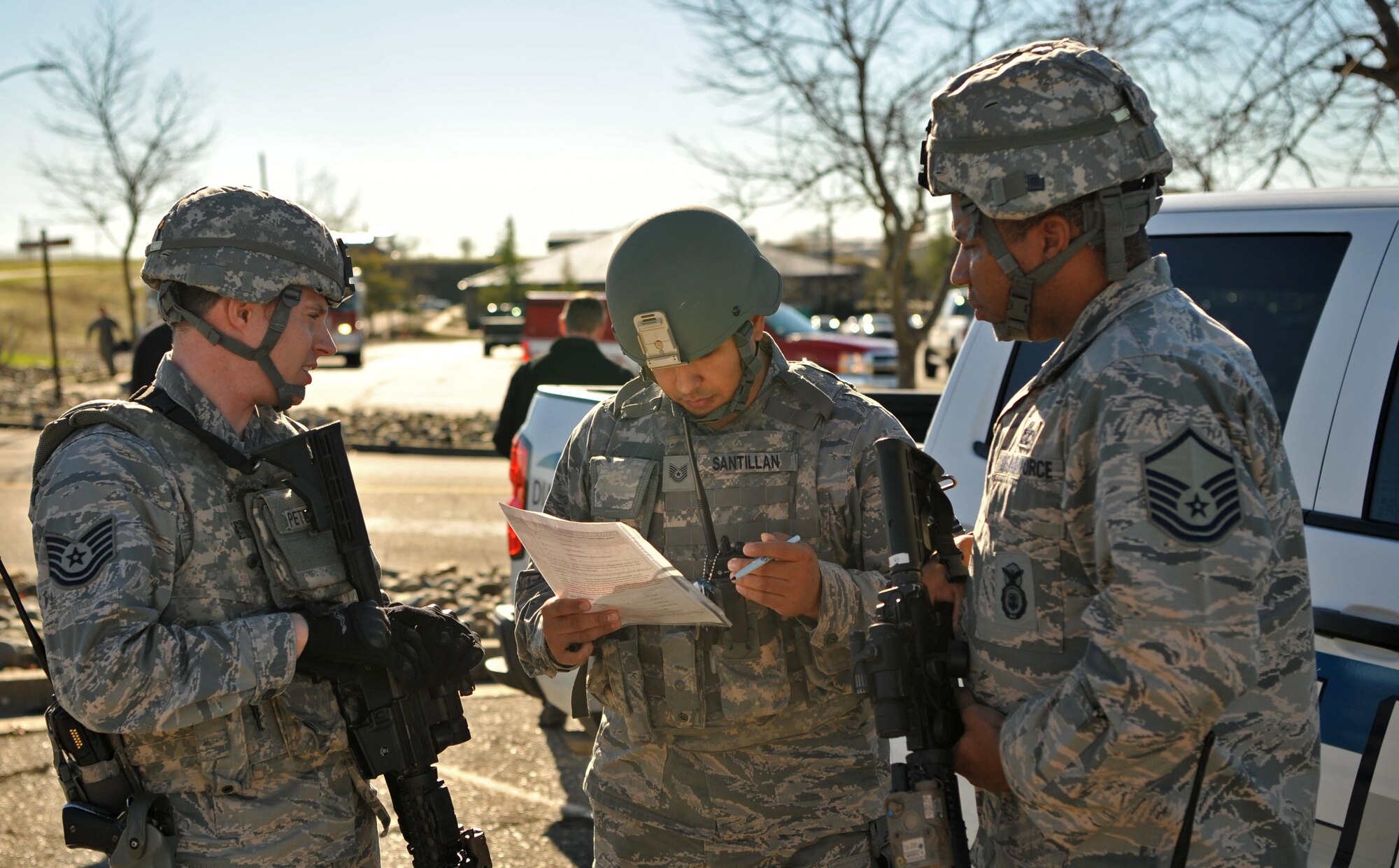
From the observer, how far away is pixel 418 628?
231 centimetres

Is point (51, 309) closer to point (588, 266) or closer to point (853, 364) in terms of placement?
point (853, 364)

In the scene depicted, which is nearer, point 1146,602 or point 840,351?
point 1146,602

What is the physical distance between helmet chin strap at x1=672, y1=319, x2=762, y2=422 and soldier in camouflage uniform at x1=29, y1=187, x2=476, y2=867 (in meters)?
0.76

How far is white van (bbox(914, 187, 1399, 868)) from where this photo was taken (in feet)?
6.73

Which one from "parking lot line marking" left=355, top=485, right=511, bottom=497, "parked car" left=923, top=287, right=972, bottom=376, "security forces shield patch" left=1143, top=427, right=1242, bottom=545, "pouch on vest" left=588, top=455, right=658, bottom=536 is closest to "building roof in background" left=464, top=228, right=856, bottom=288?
"pouch on vest" left=588, top=455, right=658, bottom=536

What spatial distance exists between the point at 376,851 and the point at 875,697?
3.97ft

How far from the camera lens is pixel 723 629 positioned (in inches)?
87.4

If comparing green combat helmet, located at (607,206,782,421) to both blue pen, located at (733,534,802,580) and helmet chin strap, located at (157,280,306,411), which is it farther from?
helmet chin strap, located at (157,280,306,411)

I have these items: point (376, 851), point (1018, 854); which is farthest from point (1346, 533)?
point (376, 851)

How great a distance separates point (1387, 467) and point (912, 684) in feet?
3.86

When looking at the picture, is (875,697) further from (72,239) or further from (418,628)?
(72,239)

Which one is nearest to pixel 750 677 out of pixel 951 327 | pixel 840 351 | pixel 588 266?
pixel 840 351

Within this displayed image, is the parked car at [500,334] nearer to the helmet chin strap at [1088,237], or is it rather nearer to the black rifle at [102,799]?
the black rifle at [102,799]

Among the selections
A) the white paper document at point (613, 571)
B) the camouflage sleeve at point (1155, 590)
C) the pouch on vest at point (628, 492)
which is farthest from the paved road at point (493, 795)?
the camouflage sleeve at point (1155, 590)
